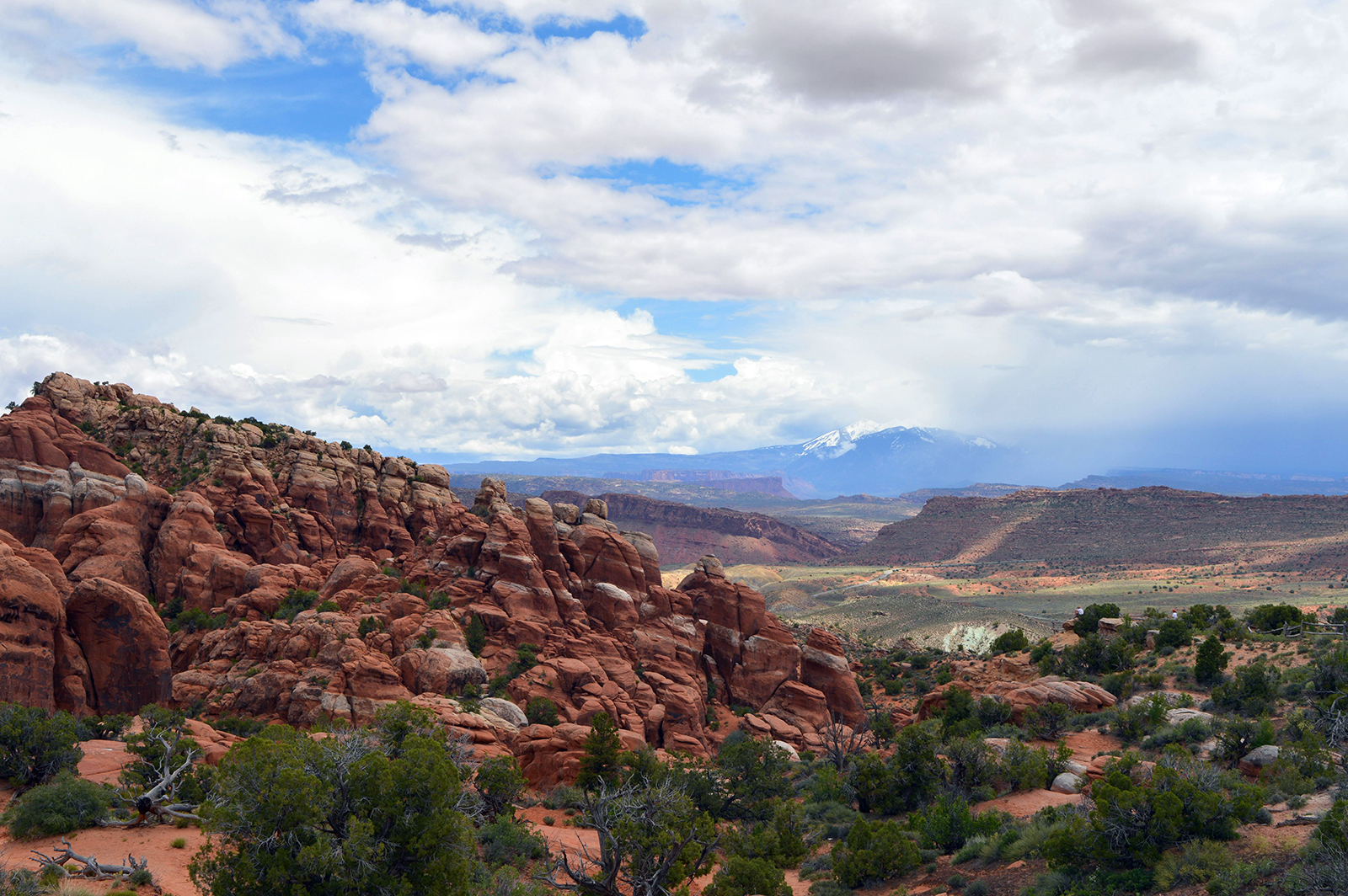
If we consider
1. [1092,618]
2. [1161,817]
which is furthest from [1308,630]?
[1161,817]

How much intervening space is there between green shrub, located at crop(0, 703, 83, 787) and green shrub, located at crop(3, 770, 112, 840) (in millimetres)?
2296

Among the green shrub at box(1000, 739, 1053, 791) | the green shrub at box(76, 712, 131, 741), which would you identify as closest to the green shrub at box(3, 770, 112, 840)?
the green shrub at box(76, 712, 131, 741)

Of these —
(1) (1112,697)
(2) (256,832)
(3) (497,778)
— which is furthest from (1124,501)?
(2) (256,832)

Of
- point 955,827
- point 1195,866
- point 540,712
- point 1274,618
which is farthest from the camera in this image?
point 1274,618

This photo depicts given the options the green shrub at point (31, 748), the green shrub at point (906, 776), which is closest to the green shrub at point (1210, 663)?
the green shrub at point (906, 776)

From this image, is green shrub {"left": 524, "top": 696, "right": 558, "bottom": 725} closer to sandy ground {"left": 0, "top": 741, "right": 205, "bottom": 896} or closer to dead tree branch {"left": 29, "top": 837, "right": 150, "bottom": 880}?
sandy ground {"left": 0, "top": 741, "right": 205, "bottom": 896}

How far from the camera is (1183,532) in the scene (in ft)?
539

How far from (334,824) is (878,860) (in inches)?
656

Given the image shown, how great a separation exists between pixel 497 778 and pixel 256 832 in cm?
1492

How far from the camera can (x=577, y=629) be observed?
49.3 meters

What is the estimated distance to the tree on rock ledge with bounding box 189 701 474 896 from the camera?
49.2 ft

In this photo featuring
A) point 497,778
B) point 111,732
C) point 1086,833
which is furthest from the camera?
point 111,732

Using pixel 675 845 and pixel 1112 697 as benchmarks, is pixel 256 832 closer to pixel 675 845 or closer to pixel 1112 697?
pixel 675 845

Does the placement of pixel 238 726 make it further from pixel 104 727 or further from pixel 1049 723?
pixel 1049 723
